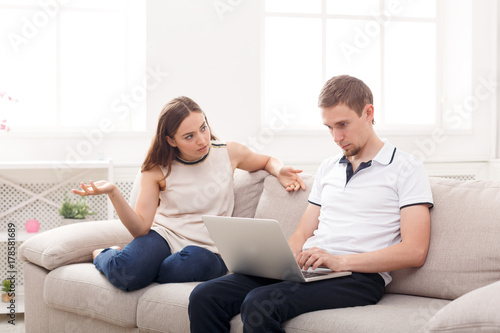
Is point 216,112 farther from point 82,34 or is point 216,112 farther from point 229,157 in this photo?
point 229,157

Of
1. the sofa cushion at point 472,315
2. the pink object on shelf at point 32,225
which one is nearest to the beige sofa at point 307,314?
the sofa cushion at point 472,315

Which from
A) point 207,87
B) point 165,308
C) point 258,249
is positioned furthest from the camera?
point 207,87

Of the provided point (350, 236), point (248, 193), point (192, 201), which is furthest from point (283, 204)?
point (350, 236)

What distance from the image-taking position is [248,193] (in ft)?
8.21

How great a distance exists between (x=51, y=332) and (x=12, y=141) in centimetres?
164

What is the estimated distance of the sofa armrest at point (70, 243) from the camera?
2.35 meters

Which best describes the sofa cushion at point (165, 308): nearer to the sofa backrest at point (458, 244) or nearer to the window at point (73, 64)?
the sofa backrest at point (458, 244)

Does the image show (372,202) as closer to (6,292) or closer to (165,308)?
(165,308)

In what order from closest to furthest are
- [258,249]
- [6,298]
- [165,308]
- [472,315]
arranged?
1. [472,315]
2. [258,249]
3. [165,308]
4. [6,298]

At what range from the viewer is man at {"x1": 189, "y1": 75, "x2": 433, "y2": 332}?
1.68 meters

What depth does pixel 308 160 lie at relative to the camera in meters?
3.94

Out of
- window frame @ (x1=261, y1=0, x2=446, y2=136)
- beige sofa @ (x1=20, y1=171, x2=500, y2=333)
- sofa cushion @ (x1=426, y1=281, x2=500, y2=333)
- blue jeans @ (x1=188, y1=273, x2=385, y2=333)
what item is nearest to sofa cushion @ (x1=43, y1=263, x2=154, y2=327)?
beige sofa @ (x1=20, y1=171, x2=500, y2=333)

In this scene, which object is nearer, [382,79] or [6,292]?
[6,292]

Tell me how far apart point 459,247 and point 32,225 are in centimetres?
250
